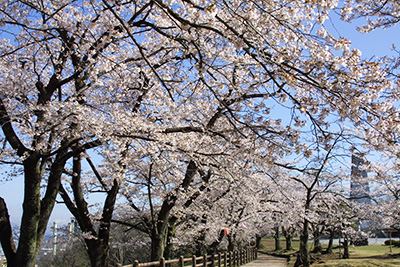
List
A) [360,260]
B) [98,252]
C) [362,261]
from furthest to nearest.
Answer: [360,260]
[362,261]
[98,252]

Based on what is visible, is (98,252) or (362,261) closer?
(98,252)

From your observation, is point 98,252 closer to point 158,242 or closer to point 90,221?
point 90,221

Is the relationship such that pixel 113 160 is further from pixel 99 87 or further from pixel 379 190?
pixel 379 190

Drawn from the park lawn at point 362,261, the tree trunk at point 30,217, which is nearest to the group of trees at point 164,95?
the tree trunk at point 30,217

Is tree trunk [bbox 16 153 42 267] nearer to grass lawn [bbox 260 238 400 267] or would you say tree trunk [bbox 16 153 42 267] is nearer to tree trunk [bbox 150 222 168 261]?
tree trunk [bbox 150 222 168 261]

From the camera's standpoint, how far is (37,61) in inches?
317

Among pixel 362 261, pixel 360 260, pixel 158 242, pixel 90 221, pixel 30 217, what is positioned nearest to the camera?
pixel 30 217

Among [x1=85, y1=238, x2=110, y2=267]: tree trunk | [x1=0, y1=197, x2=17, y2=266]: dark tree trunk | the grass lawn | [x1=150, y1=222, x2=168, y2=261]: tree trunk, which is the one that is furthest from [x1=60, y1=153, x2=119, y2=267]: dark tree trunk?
the grass lawn

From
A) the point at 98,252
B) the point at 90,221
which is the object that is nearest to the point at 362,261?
the point at 98,252

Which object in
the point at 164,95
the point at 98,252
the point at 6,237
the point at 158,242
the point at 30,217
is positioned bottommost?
the point at 98,252

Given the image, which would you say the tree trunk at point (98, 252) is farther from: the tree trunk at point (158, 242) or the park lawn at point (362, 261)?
the park lawn at point (362, 261)

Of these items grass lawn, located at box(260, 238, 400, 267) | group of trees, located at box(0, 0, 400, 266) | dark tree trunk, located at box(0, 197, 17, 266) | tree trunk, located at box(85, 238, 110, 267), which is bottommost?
grass lawn, located at box(260, 238, 400, 267)

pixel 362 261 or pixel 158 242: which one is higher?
pixel 158 242

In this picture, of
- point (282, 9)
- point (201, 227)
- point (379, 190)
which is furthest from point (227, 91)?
point (379, 190)
